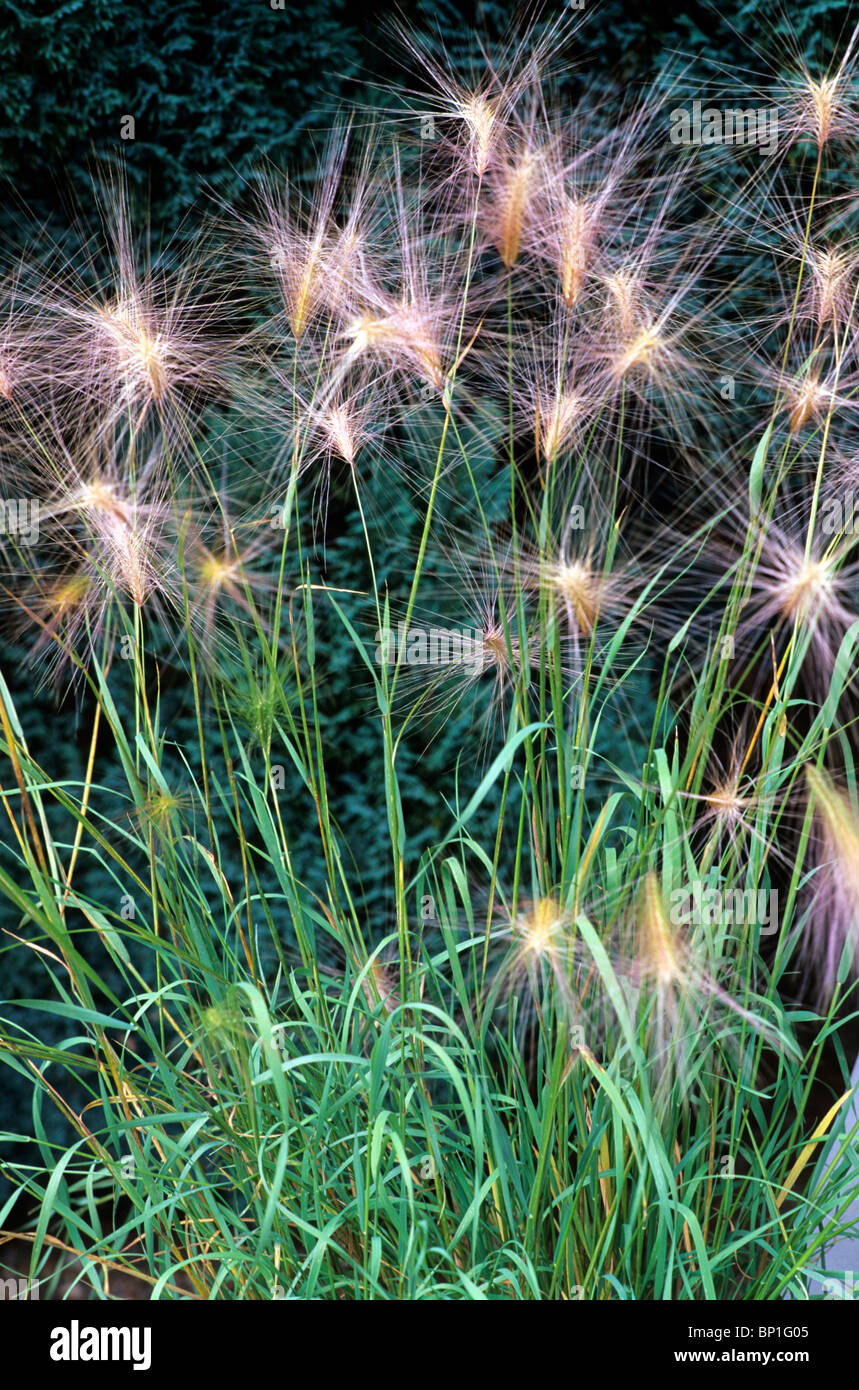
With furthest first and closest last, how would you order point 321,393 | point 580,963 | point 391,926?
point 391,926 < point 321,393 < point 580,963

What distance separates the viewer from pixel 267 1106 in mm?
1463

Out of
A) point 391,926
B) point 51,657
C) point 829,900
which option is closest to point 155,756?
point 829,900

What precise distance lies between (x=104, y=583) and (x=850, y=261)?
1.13 meters

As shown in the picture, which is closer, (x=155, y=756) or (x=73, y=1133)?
(x=155, y=756)

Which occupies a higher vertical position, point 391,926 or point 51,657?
point 51,657

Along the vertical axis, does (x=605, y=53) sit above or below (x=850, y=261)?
above

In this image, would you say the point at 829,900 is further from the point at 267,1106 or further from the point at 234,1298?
the point at 234,1298

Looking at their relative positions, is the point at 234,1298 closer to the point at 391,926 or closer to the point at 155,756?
the point at 155,756

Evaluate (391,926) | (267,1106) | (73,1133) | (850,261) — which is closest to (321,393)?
(850,261)

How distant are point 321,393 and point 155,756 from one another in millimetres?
568
